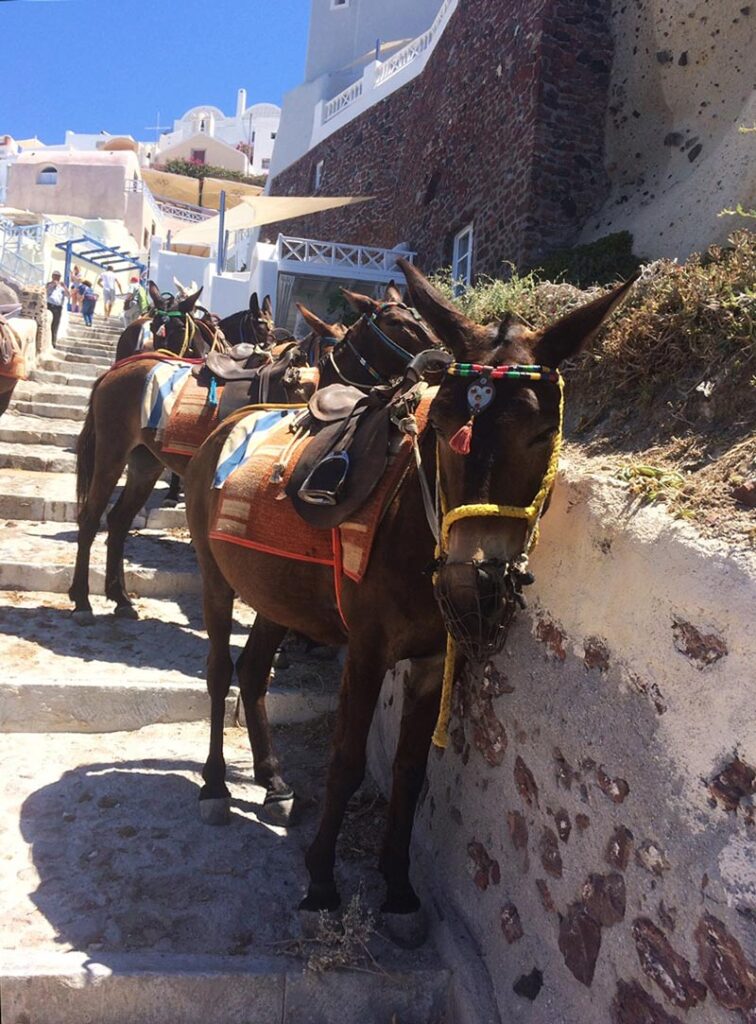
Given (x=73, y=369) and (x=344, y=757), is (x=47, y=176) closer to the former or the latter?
(x=73, y=369)

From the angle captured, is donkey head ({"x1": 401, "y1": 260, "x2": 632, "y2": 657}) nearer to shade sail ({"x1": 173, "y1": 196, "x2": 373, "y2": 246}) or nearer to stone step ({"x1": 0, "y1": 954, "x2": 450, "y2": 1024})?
stone step ({"x1": 0, "y1": 954, "x2": 450, "y2": 1024})

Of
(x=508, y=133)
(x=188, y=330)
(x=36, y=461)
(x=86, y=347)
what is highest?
(x=508, y=133)

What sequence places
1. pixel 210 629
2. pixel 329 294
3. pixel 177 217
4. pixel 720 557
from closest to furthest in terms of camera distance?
pixel 720 557
pixel 210 629
pixel 329 294
pixel 177 217

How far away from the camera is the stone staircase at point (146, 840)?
2.56 meters

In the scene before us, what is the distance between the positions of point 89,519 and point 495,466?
4493 millimetres

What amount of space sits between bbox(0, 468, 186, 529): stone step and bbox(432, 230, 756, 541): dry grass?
17.3 ft

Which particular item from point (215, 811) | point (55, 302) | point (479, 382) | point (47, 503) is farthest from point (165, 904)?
point (55, 302)

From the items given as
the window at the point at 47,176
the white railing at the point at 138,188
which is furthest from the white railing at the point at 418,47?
the window at the point at 47,176

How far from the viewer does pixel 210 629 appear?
3742 millimetres

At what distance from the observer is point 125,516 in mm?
5797

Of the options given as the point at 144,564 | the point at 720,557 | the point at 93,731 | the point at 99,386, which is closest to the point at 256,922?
the point at 93,731

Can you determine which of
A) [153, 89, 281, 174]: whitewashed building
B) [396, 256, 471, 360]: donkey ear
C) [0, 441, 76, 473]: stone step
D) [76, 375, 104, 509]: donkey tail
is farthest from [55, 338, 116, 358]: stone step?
[153, 89, 281, 174]: whitewashed building

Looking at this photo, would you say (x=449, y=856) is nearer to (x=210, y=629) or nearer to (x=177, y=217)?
(x=210, y=629)

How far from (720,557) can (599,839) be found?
2.99ft
